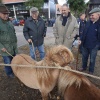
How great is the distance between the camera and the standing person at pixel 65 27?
3.52 meters

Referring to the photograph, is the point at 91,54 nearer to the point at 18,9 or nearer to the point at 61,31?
the point at 61,31

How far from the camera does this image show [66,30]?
3.61 meters

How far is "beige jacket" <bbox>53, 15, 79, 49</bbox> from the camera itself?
3.54 m

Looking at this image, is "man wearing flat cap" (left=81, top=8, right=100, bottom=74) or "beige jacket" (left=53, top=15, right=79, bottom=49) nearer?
"man wearing flat cap" (left=81, top=8, right=100, bottom=74)

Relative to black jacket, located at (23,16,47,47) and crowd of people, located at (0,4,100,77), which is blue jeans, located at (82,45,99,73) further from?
black jacket, located at (23,16,47,47)

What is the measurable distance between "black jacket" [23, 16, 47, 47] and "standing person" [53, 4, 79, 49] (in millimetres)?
519

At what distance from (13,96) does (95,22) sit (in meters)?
2.49

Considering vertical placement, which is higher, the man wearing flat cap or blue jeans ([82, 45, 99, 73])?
the man wearing flat cap

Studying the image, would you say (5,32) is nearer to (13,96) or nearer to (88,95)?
(13,96)

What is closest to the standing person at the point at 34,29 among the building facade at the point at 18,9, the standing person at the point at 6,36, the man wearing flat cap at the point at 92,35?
the standing person at the point at 6,36

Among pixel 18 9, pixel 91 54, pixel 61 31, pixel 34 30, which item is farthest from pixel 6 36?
pixel 18 9

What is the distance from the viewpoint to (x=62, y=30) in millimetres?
3635

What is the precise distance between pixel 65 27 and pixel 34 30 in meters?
0.89

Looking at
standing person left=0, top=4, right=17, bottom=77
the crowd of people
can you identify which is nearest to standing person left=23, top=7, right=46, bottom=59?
the crowd of people
